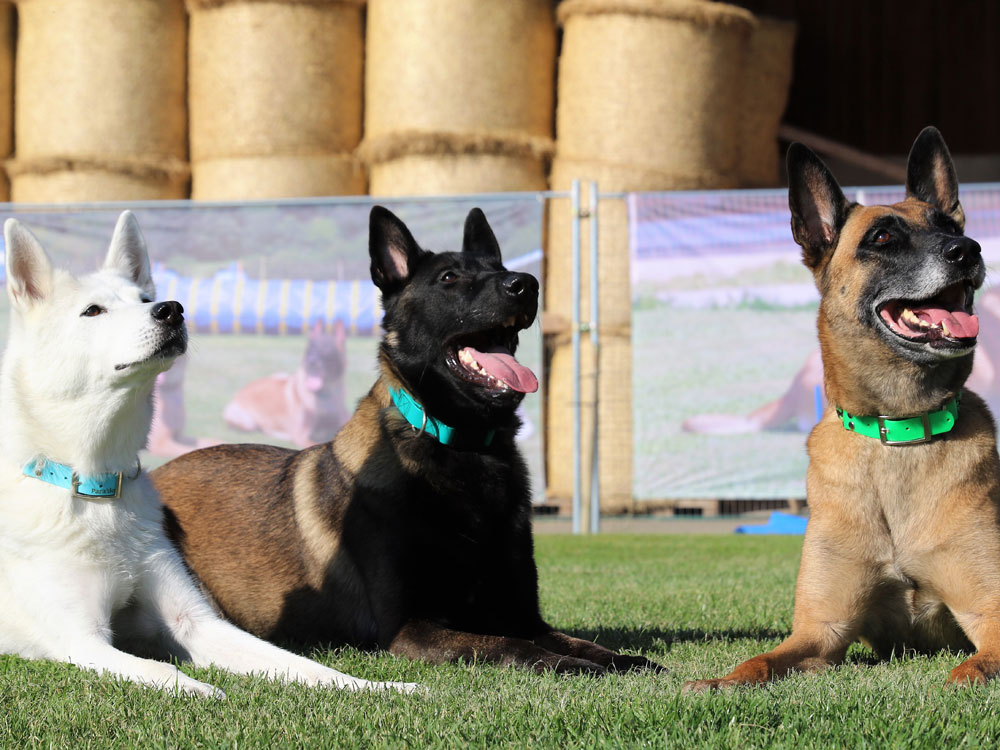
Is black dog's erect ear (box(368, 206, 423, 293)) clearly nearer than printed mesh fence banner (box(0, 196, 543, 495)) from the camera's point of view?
Yes

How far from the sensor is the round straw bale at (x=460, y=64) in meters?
9.61

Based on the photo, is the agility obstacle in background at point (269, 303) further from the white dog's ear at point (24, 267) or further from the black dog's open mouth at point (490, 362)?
the white dog's ear at point (24, 267)

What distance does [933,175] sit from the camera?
3912mm

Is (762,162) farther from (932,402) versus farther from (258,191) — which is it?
(932,402)

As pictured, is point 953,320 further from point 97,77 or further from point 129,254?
point 97,77

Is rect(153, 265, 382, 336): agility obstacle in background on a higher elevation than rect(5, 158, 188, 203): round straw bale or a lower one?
lower

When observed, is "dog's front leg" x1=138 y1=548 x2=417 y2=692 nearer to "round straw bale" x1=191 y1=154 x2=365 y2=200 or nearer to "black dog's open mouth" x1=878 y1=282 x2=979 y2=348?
"black dog's open mouth" x1=878 y1=282 x2=979 y2=348

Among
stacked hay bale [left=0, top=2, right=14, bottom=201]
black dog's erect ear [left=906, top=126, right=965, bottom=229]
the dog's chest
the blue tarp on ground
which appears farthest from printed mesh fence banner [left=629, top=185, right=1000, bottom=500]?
the dog's chest

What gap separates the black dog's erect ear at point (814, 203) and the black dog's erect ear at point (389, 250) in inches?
50.2

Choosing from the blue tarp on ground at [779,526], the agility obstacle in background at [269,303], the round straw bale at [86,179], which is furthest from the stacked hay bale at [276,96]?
the blue tarp on ground at [779,526]

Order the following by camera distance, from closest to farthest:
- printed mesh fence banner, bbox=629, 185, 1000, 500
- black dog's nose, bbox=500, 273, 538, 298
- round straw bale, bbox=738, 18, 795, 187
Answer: black dog's nose, bbox=500, 273, 538, 298 → printed mesh fence banner, bbox=629, 185, 1000, 500 → round straw bale, bbox=738, 18, 795, 187

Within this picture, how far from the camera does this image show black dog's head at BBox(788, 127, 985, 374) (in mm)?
3426

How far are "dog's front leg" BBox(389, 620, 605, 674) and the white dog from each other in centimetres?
38

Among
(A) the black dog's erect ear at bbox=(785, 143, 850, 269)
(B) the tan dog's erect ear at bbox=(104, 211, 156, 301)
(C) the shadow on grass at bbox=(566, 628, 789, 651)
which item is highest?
(A) the black dog's erect ear at bbox=(785, 143, 850, 269)
